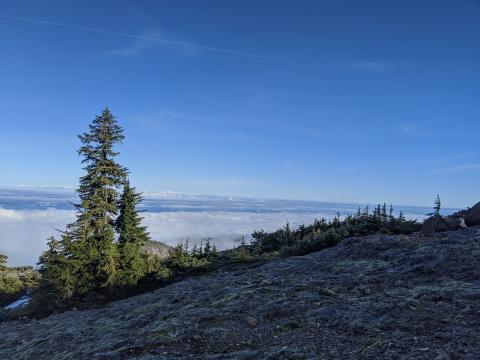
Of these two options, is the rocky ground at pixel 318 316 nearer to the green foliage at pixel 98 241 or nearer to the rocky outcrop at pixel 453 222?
the rocky outcrop at pixel 453 222

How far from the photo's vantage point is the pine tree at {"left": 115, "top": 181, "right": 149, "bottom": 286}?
2433cm

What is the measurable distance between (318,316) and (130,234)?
1879 centimetres

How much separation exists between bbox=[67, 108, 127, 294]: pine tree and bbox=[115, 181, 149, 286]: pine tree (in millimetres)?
574

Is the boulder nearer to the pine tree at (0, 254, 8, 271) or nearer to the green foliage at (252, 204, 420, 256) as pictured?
the green foliage at (252, 204, 420, 256)

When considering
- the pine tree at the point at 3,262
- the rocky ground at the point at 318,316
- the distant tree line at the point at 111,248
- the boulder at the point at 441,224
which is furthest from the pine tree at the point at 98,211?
the pine tree at the point at 3,262

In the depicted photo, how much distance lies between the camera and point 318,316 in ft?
31.0

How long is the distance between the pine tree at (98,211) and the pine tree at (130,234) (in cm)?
57

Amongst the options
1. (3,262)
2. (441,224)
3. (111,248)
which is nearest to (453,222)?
(441,224)

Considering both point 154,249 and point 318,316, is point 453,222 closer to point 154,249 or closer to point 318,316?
point 318,316

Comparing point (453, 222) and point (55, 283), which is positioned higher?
point (453, 222)

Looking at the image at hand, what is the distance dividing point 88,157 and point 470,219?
21.7 meters

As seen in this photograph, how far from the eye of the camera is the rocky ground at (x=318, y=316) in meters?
7.58

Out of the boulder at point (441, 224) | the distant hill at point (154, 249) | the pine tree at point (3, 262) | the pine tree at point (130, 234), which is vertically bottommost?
the pine tree at point (3, 262)

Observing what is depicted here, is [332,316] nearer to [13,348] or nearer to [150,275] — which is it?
[13,348]
